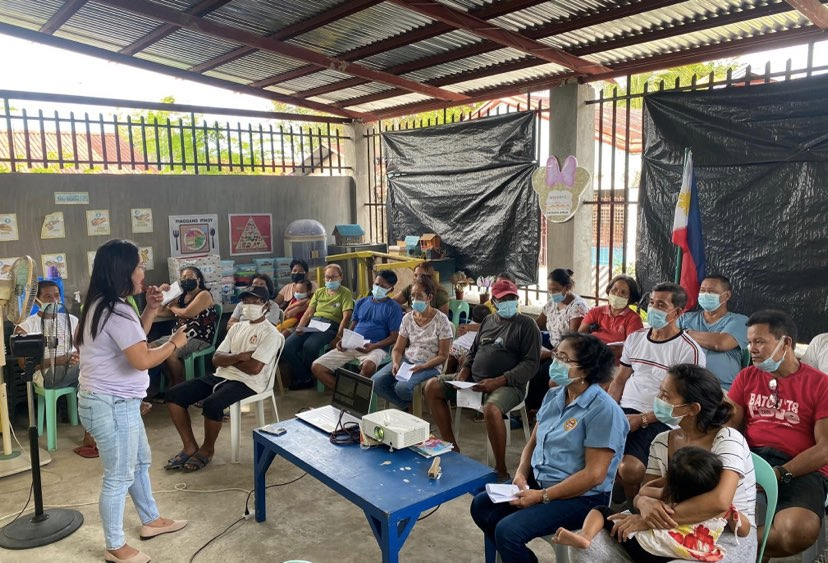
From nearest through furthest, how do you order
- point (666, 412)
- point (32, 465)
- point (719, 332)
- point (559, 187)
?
point (666, 412)
point (32, 465)
point (719, 332)
point (559, 187)

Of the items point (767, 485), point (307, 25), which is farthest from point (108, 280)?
point (307, 25)

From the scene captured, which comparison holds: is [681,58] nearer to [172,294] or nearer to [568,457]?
[568,457]

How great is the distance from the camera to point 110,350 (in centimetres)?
288

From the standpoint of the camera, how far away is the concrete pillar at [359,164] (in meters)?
8.45

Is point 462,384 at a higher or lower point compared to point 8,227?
lower

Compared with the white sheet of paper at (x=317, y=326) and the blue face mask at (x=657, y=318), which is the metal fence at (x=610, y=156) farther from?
the white sheet of paper at (x=317, y=326)

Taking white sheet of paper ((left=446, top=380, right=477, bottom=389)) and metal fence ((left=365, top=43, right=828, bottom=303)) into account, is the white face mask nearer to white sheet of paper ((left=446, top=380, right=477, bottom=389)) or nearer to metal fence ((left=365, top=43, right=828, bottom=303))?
A: white sheet of paper ((left=446, top=380, right=477, bottom=389))

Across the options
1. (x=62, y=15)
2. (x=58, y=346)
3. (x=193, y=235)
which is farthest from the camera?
(x=193, y=235)

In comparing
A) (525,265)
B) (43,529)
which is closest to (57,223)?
(43,529)

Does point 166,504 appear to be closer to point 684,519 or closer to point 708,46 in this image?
point 684,519

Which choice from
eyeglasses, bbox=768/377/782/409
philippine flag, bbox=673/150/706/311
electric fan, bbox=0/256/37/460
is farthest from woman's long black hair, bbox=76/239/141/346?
philippine flag, bbox=673/150/706/311

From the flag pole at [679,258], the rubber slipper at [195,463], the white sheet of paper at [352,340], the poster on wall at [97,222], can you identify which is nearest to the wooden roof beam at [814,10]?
the flag pole at [679,258]

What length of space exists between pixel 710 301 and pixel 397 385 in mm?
2264

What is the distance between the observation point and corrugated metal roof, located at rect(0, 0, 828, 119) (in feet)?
14.4
